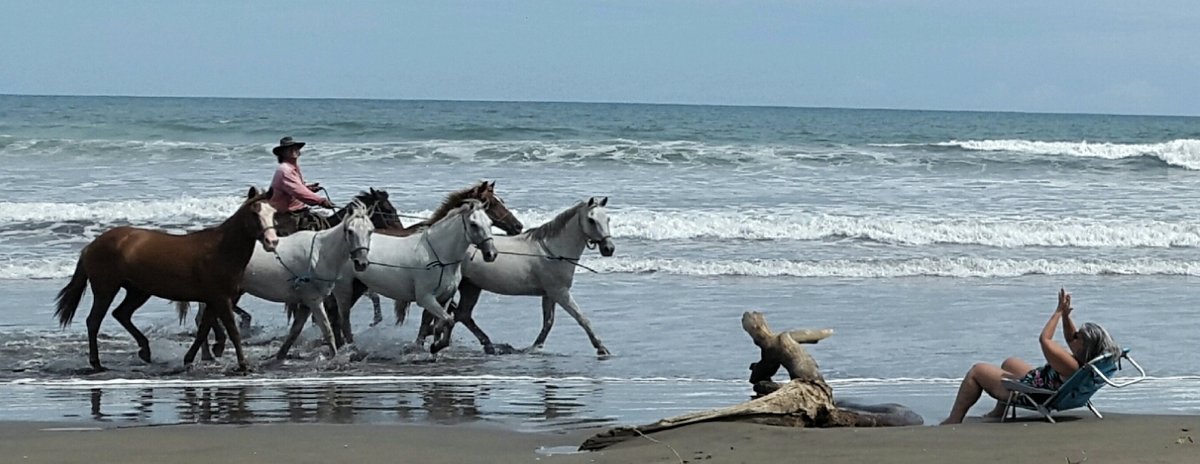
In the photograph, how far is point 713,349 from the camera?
1039 centimetres

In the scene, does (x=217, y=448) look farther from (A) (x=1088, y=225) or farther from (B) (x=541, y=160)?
(B) (x=541, y=160)

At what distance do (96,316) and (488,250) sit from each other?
8.69 feet

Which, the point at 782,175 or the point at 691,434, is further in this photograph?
the point at 782,175

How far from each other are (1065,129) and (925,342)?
55.1 m

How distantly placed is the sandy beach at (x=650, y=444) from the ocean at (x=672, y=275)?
2.21 feet

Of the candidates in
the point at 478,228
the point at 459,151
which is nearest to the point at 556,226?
the point at 478,228

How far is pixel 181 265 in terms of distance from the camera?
9.72m

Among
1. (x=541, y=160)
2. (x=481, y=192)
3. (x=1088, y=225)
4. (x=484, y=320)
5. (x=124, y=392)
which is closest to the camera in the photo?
(x=124, y=392)

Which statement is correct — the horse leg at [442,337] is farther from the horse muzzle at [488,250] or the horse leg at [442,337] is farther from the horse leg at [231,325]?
the horse leg at [231,325]

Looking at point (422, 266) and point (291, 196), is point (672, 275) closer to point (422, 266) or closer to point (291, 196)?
point (422, 266)

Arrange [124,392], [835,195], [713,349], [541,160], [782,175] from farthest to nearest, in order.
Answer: [541,160], [782,175], [835,195], [713,349], [124,392]

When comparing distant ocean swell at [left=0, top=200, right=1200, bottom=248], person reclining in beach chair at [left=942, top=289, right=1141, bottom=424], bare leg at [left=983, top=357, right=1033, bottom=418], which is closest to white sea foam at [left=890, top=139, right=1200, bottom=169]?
distant ocean swell at [left=0, top=200, right=1200, bottom=248]

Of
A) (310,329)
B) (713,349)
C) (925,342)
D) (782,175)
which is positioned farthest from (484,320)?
(782,175)

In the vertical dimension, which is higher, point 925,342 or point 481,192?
point 481,192
